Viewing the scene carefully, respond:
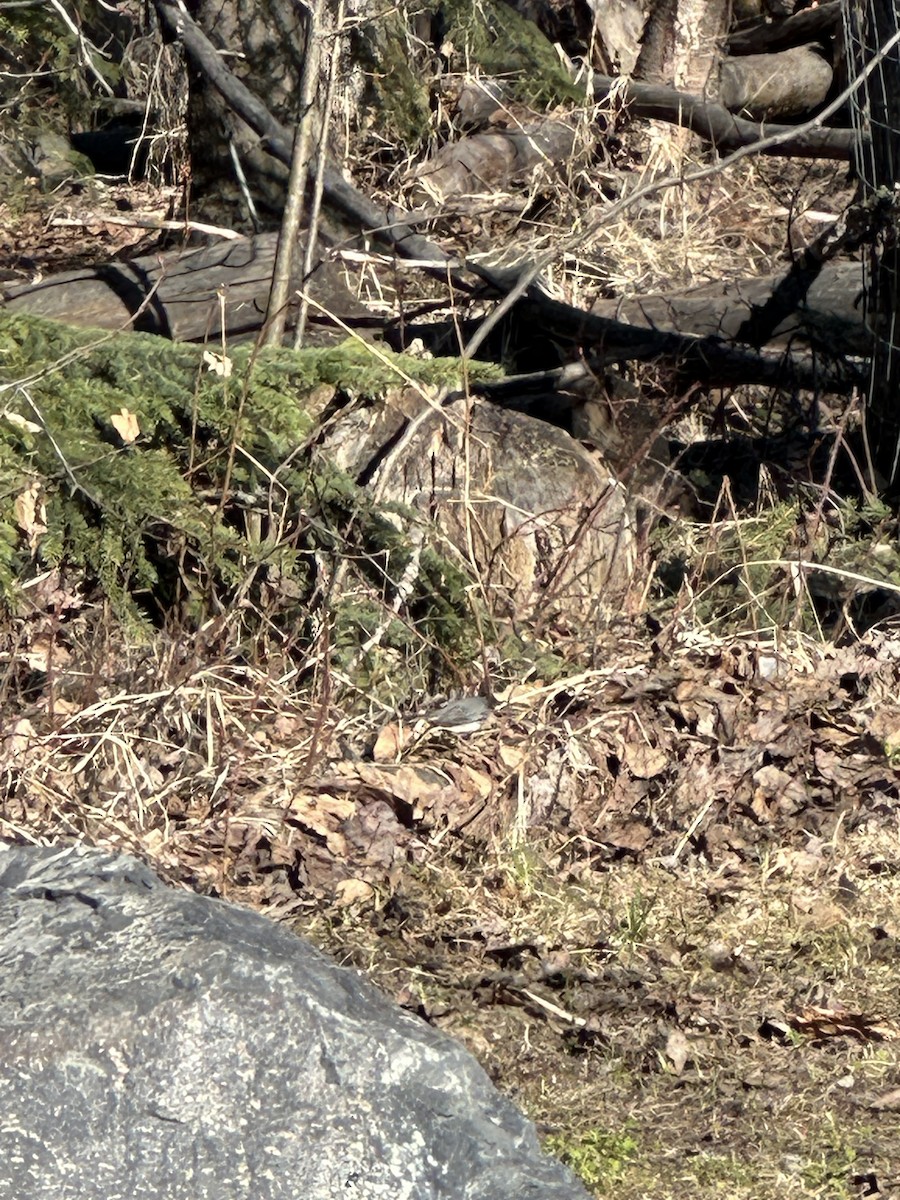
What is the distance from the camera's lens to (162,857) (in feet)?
13.3

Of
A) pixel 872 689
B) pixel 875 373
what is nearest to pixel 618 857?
pixel 872 689

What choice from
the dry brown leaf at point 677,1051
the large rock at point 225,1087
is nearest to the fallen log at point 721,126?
the dry brown leaf at point 677,1051

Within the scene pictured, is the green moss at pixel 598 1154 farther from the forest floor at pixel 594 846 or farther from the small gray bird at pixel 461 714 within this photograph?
the small gray bird at pixel 461 714

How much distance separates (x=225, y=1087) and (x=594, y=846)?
251cm

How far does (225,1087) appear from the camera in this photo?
6.49 feet

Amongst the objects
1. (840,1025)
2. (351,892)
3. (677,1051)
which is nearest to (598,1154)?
(677,1051)

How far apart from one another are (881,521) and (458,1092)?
4.41 m

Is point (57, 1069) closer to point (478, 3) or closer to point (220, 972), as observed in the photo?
point (220, 972)

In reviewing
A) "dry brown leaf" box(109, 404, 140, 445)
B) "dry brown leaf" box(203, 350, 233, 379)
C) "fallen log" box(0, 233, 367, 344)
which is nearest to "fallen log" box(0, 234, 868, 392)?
"fallen log" box(0, 233, 367, 344)

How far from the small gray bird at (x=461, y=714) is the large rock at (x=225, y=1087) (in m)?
2.51

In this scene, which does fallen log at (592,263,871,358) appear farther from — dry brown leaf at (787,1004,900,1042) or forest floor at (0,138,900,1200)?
dry brown leaf at (787,1004,900,1042)

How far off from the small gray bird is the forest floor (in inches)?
1.9

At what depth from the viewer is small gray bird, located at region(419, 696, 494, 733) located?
4.65 metres

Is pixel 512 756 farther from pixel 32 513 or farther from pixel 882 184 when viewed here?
pixel 882 184
